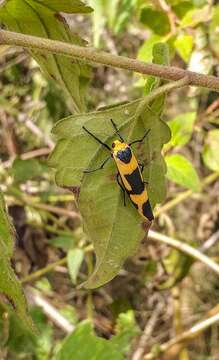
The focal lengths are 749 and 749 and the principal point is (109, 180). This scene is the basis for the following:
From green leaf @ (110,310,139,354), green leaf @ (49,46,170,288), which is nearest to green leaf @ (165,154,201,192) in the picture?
green leaf @ (110,310,139,354)

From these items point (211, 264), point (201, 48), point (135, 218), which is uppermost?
point (201, 48)

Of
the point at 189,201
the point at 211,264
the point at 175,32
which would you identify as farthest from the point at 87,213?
the point at 189,201

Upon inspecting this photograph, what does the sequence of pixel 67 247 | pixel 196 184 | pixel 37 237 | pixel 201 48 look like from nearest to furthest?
pixel 196 184 < pixel 201 48 < pixel 67 247 < pixel 37 237

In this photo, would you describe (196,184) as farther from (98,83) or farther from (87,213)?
(98,83)

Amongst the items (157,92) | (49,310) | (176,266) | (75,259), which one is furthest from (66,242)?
(157,92)

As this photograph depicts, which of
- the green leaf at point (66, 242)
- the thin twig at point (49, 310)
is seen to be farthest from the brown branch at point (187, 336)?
the green leaf at point (66, 242)

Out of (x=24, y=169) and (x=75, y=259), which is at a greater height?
(x=24, y=169)

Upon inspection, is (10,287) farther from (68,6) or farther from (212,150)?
(212,150)
